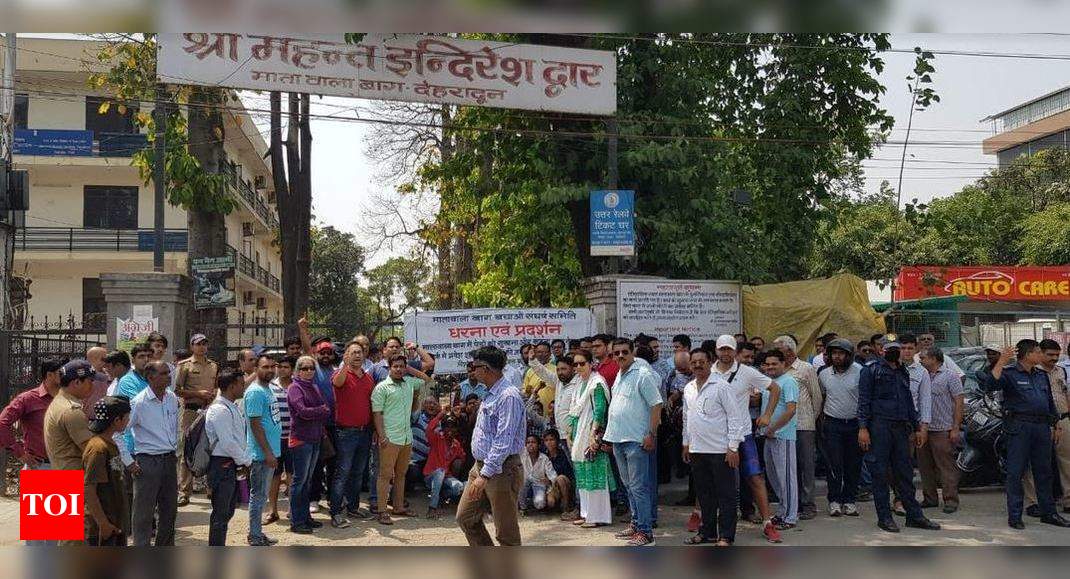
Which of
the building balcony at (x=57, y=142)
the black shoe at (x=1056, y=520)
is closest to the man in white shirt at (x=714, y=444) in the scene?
the black shoe at (x=1056, y=520)

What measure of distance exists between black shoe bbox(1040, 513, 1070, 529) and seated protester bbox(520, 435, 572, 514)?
4888 mm

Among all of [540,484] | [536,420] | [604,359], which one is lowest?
[540,484]

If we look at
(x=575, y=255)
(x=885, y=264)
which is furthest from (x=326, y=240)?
(x=575, y=255)

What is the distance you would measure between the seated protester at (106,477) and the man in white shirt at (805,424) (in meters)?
6.37

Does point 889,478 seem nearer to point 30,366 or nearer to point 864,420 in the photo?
point 864,420

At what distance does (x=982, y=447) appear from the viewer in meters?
10.9

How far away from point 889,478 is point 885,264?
81.0 ft

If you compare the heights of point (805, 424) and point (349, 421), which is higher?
point (349, 421)

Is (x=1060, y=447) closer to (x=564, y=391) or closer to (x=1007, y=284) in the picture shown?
(x=564, y=391)

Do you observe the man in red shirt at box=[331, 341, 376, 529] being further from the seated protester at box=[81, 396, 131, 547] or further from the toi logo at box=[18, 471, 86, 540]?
the toi logo at box=[18, 471, 86, 540]

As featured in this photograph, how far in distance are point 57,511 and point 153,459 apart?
79cm

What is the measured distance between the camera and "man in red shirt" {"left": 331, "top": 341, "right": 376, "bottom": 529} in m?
9.62

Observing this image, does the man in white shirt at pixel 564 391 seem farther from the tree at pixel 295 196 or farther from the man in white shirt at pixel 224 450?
the tree at pixel 295 196

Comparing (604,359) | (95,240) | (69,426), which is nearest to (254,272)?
(95,240)
